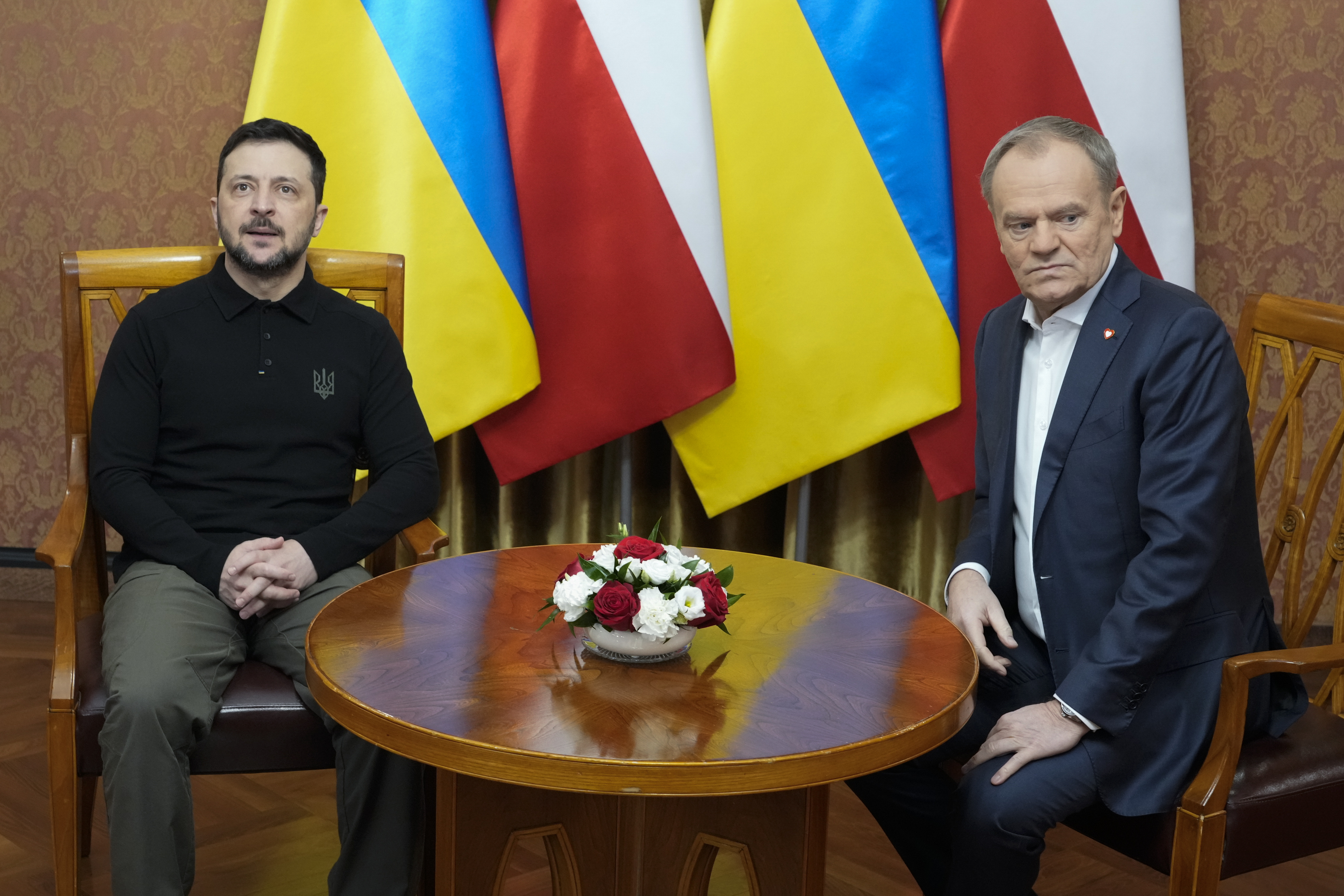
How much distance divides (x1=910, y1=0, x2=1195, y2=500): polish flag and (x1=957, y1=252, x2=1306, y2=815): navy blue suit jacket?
102 cm

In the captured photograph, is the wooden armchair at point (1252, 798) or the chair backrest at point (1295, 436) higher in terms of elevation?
the chair backrest at point (1295, 436)

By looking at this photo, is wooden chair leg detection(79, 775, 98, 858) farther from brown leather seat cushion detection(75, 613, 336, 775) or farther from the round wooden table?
the round wooden table

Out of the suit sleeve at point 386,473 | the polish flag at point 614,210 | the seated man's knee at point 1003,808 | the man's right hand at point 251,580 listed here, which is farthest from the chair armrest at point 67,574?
the seated man's knee at point 1003,808

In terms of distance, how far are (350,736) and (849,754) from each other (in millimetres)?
822

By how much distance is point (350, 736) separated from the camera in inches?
66.0

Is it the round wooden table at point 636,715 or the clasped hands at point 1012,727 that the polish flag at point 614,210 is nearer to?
the round wooden table at point 636,715

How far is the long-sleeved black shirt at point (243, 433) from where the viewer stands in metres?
1.93

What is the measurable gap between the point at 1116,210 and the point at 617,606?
3.16 ft

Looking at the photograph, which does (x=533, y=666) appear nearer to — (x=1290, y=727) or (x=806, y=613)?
(x=806, y=613)

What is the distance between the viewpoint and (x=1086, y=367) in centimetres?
164

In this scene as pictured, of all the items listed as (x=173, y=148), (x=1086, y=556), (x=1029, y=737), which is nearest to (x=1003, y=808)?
(x=1029, y=737)

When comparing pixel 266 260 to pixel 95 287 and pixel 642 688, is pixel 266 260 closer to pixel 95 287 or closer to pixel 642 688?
pixel 95 287

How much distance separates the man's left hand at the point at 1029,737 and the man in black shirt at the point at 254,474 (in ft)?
2.80

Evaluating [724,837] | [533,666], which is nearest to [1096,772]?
[724,837]
